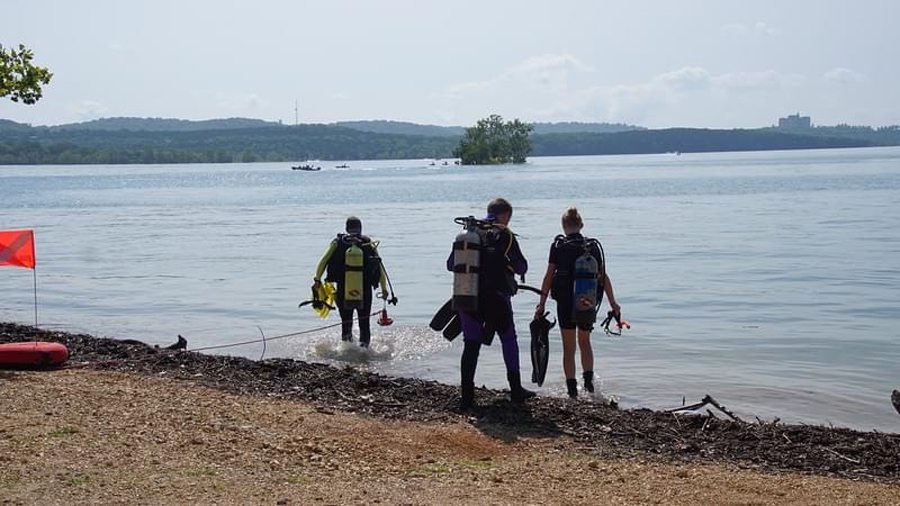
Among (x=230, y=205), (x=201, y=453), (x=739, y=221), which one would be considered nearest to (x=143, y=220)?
(x=230, y=205)

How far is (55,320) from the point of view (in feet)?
59.2

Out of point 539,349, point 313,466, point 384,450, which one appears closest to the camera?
point 313,466

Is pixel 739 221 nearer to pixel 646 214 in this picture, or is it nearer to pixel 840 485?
pixel 646 214

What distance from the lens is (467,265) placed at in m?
8.91

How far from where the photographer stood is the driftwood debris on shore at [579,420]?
7773 mm

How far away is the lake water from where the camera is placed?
12797 mm

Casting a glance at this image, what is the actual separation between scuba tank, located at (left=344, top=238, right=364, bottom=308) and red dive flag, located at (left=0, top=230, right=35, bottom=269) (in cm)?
339

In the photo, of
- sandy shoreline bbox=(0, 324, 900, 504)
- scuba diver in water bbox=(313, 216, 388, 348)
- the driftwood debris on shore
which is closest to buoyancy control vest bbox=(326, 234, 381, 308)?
scuba diver in water bbox=(313, 216, 388, 348)

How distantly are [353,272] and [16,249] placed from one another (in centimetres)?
362

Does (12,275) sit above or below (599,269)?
below

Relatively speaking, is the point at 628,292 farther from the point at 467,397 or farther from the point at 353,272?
the point at 467,397

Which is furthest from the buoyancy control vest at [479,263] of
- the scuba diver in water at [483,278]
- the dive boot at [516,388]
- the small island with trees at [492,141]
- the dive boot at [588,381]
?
the small island with trees at [492,141]

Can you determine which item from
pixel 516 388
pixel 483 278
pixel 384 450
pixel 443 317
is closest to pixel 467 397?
pixel 516 388

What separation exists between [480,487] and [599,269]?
151 inches
